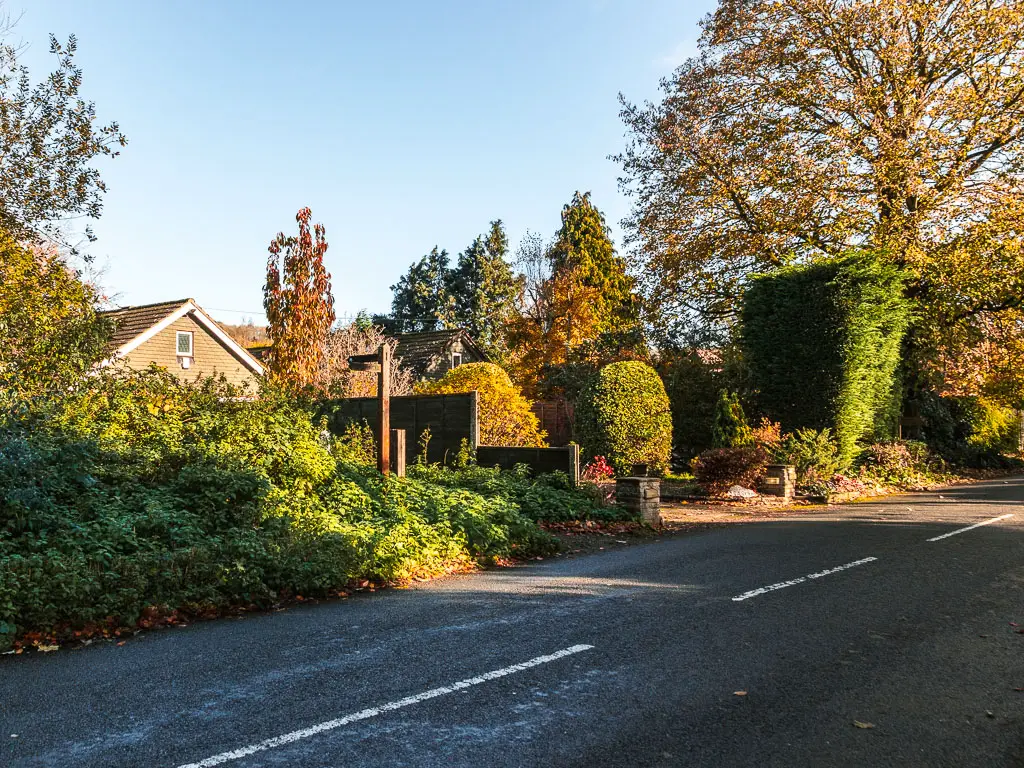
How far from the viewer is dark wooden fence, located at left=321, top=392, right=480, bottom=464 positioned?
52.0 feet

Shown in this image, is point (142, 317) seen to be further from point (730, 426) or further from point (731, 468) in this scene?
point (731, 468)

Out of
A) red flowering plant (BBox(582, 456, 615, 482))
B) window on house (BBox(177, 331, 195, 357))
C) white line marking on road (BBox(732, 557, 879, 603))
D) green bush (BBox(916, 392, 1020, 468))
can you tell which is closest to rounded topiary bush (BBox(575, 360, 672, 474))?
red flowering plant (BBox(582, 456, 615, 482))

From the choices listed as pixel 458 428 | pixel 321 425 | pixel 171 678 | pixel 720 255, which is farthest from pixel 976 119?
pixel 171 678

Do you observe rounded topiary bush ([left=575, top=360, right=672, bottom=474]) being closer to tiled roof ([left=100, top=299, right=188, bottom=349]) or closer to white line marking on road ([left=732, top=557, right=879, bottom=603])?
white line marking on road ([left=732, top=557, right=879, bottom=603])

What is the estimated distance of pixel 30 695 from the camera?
15.8 ft

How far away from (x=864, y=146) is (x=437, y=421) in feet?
48.8

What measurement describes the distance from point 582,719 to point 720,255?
21.8m

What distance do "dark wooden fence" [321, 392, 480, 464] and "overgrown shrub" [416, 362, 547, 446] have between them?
1.99m

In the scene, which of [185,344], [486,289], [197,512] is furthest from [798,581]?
[486,289]

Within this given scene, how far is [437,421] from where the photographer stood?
16.4 meters

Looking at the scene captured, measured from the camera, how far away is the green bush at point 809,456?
17.9 m

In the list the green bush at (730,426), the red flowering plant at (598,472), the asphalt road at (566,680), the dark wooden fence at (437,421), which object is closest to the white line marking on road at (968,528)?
the asphalt road at (566,680)

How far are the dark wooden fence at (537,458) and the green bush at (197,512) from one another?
167cm

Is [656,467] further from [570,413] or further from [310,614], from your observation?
[310,614]
